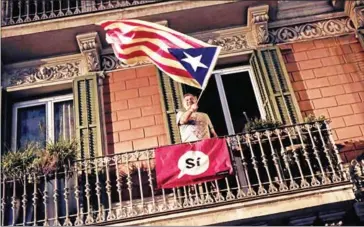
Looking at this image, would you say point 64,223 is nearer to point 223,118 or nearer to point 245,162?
point 245,162

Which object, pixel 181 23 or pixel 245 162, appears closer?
pixel 245 162

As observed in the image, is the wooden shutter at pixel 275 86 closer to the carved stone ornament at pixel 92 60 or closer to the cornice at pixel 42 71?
the carved stone ornament at pixel 92 60

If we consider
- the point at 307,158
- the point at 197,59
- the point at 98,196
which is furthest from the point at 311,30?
the point at 98,196

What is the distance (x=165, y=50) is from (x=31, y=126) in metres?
2.76

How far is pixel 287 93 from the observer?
26.6 feet

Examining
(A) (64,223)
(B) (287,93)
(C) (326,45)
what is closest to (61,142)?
(A) (64,223)

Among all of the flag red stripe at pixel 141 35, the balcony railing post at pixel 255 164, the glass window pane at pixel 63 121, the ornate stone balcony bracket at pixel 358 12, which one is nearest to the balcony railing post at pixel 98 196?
the glass window pane at pixel 63 121

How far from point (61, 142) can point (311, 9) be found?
500cm

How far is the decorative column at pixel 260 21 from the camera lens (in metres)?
8.71

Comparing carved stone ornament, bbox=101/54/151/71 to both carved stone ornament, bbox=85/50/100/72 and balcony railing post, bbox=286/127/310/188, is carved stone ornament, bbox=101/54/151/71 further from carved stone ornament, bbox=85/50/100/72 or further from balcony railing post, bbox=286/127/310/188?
balcony railing post, bbox=286/127/310/188

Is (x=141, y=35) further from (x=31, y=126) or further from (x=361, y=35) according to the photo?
(x=361, y=35)

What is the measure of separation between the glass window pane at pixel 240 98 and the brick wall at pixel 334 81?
0.73m

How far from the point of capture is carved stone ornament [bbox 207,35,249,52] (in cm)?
882

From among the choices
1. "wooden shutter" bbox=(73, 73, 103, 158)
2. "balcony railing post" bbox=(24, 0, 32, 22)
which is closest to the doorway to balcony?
"wooden shutter" bbox=(73, 73, 103, 158)
